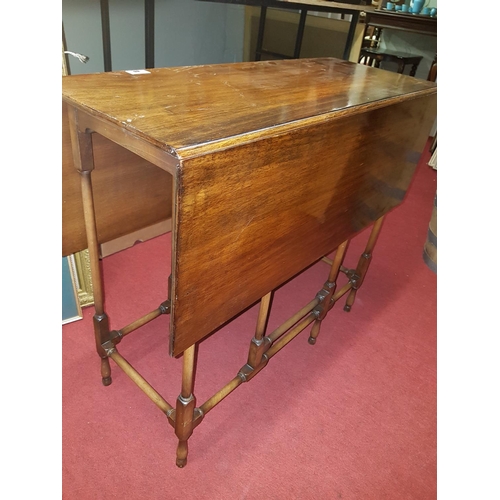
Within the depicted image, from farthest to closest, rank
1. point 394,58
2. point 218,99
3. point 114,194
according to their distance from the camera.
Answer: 1. point 394,58
2. point 114,194
3. point 218,99

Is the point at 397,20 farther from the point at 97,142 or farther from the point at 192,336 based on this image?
the point at 192,336

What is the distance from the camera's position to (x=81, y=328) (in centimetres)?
165

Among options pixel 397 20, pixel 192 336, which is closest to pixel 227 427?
pixel 192 336

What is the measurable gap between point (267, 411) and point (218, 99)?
3.47ft

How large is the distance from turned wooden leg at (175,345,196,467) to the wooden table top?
56 cm

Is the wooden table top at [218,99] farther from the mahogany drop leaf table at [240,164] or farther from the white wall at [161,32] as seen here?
the white wall at [161,32]

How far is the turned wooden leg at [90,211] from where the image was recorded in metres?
0.96

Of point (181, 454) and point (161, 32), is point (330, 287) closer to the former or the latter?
point (181, 454)

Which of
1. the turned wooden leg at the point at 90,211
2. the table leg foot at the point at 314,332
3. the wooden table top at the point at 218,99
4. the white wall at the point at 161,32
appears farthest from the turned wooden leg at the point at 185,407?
the white wall at the point at 161,32

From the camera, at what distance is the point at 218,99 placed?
3.14 ft

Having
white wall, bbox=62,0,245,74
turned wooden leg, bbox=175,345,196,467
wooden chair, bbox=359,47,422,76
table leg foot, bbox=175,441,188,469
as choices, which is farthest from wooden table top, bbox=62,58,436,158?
wooden chair, bbox=359,47,422,76

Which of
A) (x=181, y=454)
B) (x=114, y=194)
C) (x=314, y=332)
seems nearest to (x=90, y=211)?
(x=114, y=194)

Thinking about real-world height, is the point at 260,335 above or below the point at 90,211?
below

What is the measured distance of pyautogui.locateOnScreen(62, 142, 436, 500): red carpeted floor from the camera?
4.08ft
